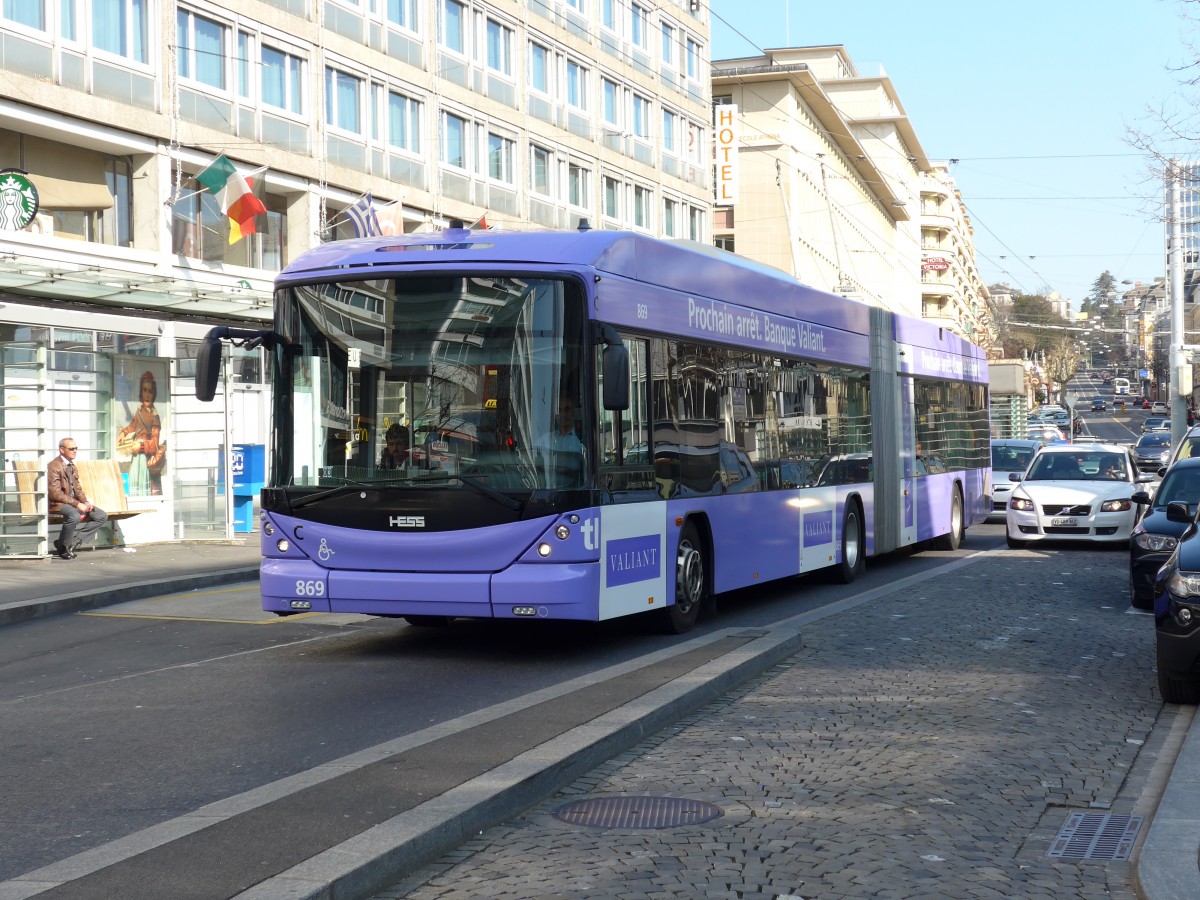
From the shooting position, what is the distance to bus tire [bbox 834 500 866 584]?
17.6m

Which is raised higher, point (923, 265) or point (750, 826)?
point (923, 265)

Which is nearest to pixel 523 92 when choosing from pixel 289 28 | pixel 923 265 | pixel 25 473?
pixel 289 28

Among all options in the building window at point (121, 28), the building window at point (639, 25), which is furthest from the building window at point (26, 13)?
the building window at point (639, 25)

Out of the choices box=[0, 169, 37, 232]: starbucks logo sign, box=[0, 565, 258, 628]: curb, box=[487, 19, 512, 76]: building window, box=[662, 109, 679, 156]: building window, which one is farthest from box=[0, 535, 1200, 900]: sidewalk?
box=[662, 109, 679, 156]: building window

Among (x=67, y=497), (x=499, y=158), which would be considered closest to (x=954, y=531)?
(x=67, y=497)

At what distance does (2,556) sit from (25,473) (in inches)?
44.3

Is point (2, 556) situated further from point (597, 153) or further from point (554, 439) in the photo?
point (597, 153)

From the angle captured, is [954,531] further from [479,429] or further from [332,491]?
[332,491]

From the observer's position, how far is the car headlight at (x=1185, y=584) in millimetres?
8992

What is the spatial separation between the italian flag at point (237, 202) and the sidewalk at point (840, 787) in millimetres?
18458

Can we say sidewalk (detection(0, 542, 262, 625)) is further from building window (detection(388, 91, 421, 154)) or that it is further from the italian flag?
building window (detection(388, 91, 421, 154))

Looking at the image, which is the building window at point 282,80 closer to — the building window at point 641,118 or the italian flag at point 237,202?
the italian flag at point 237,202

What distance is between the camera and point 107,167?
86.4ft

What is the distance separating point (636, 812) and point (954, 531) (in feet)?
58.6
